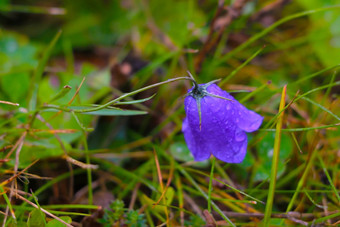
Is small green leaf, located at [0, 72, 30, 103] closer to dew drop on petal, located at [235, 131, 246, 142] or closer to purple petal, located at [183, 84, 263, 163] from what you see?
purple petal, located at [183, 84, 263, 163]

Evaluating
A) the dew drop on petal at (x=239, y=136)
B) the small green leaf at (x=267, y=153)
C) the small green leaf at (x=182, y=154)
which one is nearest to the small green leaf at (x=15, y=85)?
the small green leaf at (x=182, y=154)

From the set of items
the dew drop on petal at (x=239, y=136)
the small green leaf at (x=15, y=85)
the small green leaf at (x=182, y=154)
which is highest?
the small green leaf at (x=15, y=85)

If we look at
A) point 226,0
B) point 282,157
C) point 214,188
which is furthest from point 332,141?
point 226,0

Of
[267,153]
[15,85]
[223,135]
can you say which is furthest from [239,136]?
[15,85]

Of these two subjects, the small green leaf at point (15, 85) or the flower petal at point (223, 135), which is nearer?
the flower petal at point (223, 135)

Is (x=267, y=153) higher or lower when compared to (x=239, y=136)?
lower

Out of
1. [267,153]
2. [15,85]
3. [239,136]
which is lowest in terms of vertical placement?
[267,153]

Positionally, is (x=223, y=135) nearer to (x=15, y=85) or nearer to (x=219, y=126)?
(x=219, y=126)

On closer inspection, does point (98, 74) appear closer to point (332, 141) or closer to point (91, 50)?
point (91, 50)

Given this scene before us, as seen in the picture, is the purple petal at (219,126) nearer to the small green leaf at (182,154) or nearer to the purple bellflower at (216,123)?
the purple bellflower at (216,123)
